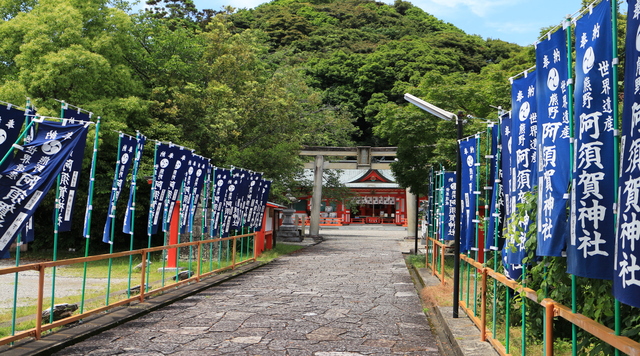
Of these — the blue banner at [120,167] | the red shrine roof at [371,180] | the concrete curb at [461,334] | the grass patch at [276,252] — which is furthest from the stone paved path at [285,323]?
the red shrine roof at [371,180]

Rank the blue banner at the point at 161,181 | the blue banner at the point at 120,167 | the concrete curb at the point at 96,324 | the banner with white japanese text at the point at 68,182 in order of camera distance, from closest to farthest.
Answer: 1. the concrete curb at the point at 96,324
2. the banner with white japanese text at the point at 68,182
3. the blue banner at the point at 120,167
4. the blue banner at the point at 161,181

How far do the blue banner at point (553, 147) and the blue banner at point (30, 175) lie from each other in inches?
208

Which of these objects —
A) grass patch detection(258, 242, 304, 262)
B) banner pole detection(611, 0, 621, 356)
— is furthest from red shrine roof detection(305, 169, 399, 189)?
banner pole detection(611, 0, 621, 356)

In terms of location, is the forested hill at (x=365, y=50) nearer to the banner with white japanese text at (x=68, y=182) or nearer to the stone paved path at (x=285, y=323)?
the stone paved path at (x=285, y=323)

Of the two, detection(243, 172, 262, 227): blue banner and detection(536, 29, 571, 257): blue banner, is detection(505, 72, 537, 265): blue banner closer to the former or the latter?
detection(536, 29, 571, 257): blue banner

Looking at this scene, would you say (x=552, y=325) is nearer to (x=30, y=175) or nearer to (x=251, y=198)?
(x=30, y=175)

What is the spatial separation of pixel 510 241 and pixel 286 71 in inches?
981

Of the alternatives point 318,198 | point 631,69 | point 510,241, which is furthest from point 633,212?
point 318,198

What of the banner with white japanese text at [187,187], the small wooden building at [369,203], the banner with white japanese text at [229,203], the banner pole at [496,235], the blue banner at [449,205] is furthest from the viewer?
the small wooden building at [369,203]

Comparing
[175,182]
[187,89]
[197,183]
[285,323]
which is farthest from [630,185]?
[187,89]

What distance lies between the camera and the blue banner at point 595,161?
3195mm

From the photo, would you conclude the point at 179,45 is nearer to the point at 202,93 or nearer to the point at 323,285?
the point at 202,93

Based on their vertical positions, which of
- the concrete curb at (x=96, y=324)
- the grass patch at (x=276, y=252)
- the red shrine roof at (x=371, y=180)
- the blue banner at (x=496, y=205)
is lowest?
the grass patch at (x=276, y=252)

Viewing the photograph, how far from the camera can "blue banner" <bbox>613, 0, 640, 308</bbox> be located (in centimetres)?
264
